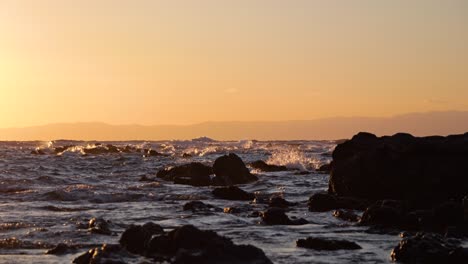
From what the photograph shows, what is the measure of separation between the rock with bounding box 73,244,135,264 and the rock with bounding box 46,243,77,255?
1.11 meters

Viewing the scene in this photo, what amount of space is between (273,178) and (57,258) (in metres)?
19.4

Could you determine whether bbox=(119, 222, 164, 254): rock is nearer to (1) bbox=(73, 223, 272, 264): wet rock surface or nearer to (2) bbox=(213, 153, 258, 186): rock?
(1) bbox=(73, 223, 272, 264): wet rock surface

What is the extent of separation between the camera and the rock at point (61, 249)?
11266mm

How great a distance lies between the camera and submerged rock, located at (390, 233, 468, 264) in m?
9.93

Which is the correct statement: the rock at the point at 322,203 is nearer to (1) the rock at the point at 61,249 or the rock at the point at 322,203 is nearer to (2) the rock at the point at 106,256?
(1) the rock at the point at 61,249

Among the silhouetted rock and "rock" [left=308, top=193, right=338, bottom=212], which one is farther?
"rock" [left=308, top=193, right=338, bottom=212]

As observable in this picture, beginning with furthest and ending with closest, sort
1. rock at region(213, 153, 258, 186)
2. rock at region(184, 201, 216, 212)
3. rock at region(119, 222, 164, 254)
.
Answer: rock at region(213, 153, 258, 186) < rock at region(184, 201, 216, 212) < rock at region(119, 222, 164, 254)

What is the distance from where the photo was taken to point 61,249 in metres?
11.4

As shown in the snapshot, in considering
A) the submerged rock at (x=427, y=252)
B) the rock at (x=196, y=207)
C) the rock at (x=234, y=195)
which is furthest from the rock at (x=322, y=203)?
the submerged rock at (x=427, y=252)

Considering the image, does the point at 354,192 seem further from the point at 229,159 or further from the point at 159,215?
the point at 229,159

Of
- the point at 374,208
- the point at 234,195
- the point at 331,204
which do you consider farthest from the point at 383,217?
the point at 234,195

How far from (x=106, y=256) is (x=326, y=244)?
3535mm

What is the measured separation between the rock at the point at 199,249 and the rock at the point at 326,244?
1619 millimetres

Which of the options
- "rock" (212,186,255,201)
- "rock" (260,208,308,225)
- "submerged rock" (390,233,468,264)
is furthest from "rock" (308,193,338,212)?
"submerged rock" (390,233,468,264)
